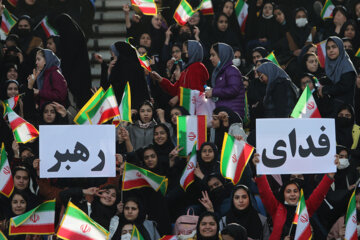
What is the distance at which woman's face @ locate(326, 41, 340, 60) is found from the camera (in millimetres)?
12219

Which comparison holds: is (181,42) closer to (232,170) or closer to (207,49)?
(207,49)

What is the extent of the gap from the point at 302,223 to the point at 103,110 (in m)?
2.57

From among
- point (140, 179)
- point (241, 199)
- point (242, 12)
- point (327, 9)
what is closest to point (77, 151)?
point (140, 179)

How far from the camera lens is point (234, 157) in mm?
10273

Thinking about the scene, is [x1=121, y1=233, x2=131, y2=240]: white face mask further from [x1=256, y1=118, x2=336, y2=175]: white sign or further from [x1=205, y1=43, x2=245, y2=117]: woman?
[x1=205, y1=43, x2=245, y2=117]: woman

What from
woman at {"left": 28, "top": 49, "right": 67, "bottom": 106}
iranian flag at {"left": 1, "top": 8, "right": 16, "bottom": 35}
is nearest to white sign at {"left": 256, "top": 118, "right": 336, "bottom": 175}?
woman at {"left": 28, "top": 49, "right": 67, "bottom": 106}

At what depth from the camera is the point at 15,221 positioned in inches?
399

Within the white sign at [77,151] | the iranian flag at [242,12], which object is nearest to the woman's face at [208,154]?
the white sign at [77,151]

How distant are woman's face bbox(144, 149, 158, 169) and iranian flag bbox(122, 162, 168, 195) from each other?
22cm

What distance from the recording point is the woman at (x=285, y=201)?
10000 mm

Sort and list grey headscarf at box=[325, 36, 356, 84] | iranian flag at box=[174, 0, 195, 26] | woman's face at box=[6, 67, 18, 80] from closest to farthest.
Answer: grey headscarf at box=[325, 36, 356, 84] → woman's face at box=[6, 67, 18, 80] → iranian flag at box=[174, 0, 195, 26]

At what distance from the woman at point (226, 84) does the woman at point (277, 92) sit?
0.90 feet

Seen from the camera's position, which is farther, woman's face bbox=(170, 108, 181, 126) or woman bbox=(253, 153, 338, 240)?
woman's face bbox=(170, 108, 181, 126)

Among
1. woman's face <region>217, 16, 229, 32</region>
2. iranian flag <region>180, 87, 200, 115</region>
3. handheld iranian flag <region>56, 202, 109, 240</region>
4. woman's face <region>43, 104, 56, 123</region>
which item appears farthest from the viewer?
woman's face <region>217, 16, 229, 32</region>
